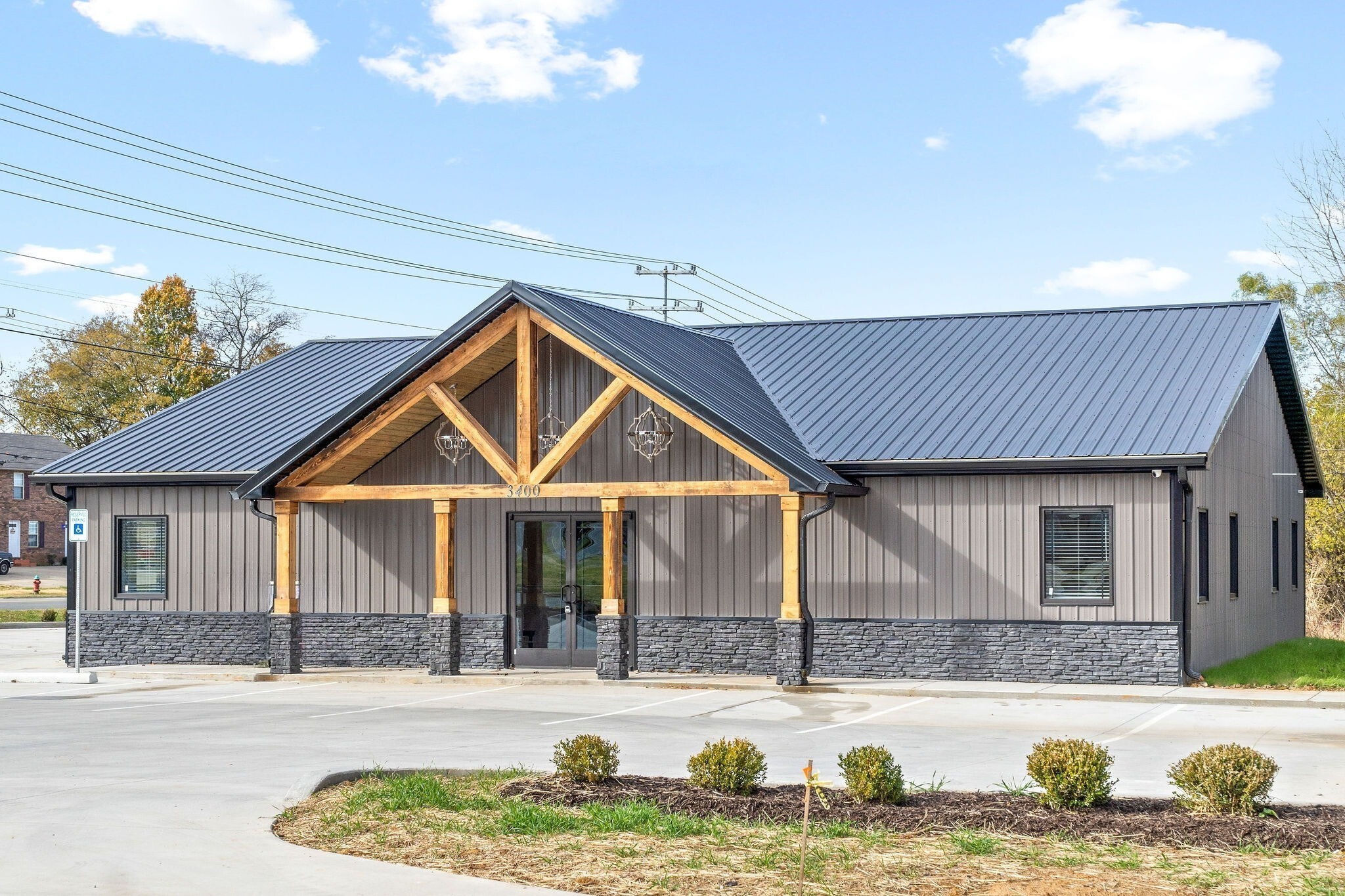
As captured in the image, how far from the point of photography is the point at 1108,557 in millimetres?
20750

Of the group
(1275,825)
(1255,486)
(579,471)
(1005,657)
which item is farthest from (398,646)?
(1275,825)

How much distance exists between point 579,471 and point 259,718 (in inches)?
304

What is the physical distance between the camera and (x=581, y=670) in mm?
23344

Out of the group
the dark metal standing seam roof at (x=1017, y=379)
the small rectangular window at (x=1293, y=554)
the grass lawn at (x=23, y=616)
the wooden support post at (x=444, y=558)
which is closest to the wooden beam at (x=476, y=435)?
the wooden support post at (x=444, y=558)

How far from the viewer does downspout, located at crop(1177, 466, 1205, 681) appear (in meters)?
20.2

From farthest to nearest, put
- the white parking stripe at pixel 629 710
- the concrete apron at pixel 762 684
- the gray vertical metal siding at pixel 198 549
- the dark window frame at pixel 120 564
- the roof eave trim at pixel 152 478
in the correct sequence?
the dark window frame at pixel 120 564 → the gray vertical metal siding at pixel 198 549 → the roof eave trim at pixel 152 478 → the concrete apron at pixel 762 684 → the white parking stripe at pixel 629 710

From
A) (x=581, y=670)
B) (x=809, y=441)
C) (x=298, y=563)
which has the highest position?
(x=809, y=441)

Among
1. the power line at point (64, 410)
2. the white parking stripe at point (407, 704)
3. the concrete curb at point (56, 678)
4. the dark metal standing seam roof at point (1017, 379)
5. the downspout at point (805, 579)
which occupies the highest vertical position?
the power line at point (64, 410)

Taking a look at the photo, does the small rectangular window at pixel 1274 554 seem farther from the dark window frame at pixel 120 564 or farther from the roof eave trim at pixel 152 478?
the dark window frame at pixel 120 564

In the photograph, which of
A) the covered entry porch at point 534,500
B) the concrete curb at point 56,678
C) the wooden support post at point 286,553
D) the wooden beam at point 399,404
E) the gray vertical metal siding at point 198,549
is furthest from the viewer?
the gray vertical metal siding at point 198,549

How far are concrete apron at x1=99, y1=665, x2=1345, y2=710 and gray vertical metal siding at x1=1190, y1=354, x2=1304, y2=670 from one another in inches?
69.8

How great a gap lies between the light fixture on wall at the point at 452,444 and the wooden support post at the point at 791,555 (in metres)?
5.76

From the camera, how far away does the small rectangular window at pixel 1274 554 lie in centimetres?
2803

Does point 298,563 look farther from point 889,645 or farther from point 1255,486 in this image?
point 1255,486
